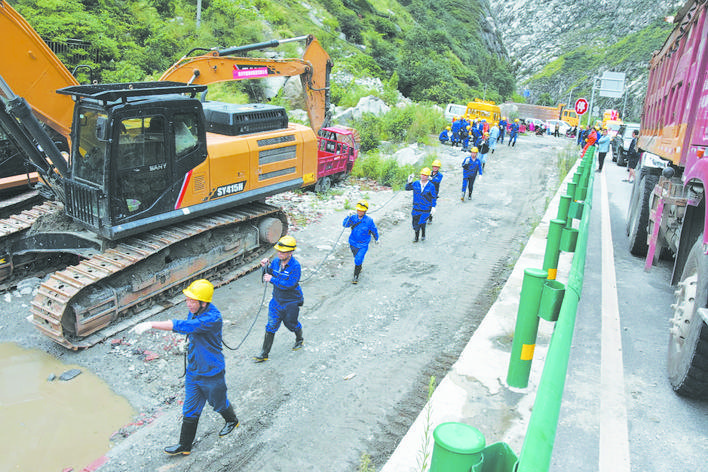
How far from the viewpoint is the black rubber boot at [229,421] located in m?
4.84

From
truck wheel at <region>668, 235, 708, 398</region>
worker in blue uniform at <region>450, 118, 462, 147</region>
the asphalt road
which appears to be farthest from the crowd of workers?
worker in blue uniform at <region>450, 118, 462, 147</region>

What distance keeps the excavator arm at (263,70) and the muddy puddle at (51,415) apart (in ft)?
18.4

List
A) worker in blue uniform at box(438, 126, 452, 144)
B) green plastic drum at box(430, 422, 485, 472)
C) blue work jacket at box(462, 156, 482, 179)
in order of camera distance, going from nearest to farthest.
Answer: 1. green plastic drum at box(430, 422, 485, 472)
2. blue work jacket at box(462, 156, 482, 179)
3. worker in blue uniform at box(438, 126, 452, 144)

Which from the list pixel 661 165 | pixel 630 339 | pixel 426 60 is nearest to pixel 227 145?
pixel 630 339

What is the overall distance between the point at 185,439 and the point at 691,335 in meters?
4.57

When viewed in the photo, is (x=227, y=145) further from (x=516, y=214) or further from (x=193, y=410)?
(x=516, y=214)

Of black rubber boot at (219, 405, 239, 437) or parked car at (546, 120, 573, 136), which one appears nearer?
black rubber boot at (219, 405, 239, 437)

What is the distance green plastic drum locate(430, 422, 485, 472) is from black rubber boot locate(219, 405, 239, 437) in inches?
142

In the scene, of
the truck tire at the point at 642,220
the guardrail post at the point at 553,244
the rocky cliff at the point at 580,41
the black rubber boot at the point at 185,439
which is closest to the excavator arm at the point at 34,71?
the black rubber boot at the point at 185,439

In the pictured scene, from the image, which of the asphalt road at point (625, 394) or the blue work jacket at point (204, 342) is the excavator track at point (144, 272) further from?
the asphalt road at point (625, 394)

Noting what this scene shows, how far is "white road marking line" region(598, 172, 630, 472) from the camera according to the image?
406 cm

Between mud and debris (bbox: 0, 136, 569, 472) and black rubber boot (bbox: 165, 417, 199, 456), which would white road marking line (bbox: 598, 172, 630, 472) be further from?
black rubber boot (bbox: 165, 417, 199, 456)

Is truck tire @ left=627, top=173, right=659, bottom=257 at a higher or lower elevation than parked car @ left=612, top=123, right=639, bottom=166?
lower

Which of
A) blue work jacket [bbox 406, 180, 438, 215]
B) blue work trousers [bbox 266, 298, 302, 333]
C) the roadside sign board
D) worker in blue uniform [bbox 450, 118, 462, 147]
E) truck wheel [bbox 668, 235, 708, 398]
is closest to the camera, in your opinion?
truck wheel [bbox 668, 235, 708, 398]
